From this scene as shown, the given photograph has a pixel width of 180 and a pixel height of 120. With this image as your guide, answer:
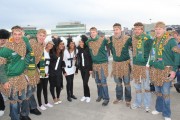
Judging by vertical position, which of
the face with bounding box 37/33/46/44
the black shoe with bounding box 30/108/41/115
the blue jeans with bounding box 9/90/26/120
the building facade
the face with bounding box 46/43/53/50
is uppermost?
the building facade

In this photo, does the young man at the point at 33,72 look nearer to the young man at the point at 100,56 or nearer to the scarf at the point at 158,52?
A: the young man at the point at 100,56

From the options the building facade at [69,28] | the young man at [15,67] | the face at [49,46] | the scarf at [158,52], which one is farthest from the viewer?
the building facade at [69,28]

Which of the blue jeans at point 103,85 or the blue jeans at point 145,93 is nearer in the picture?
the blue jeans at point 145,93

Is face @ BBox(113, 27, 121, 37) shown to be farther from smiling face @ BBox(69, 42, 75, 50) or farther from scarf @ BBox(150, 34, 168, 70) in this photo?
smiling face @ BBox(69, 42, 75, 50)

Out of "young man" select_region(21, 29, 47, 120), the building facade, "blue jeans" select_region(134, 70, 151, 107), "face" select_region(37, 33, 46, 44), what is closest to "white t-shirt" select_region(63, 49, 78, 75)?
"young man" select_region(21, 29, 47, 120)

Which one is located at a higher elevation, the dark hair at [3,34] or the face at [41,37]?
the dark hair at [3,34]

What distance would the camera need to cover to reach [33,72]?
5.70 m

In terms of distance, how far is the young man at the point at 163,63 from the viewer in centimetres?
509

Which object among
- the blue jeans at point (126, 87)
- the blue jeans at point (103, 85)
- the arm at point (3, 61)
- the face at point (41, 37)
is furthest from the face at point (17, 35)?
the blue jeans at point (126, 87)

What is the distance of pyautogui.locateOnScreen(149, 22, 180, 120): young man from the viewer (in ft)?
16.7

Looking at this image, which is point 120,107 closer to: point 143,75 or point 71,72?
point 143,75

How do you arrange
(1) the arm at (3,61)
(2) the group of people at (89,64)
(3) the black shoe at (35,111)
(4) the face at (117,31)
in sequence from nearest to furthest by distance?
(1) the arm at (3,61)
(2) the group of people at (89,64)
(3) the black shoe at (35,111)
(4) the face at (117,31)

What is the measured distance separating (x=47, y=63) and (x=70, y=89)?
129 cm

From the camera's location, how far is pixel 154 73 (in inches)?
216
